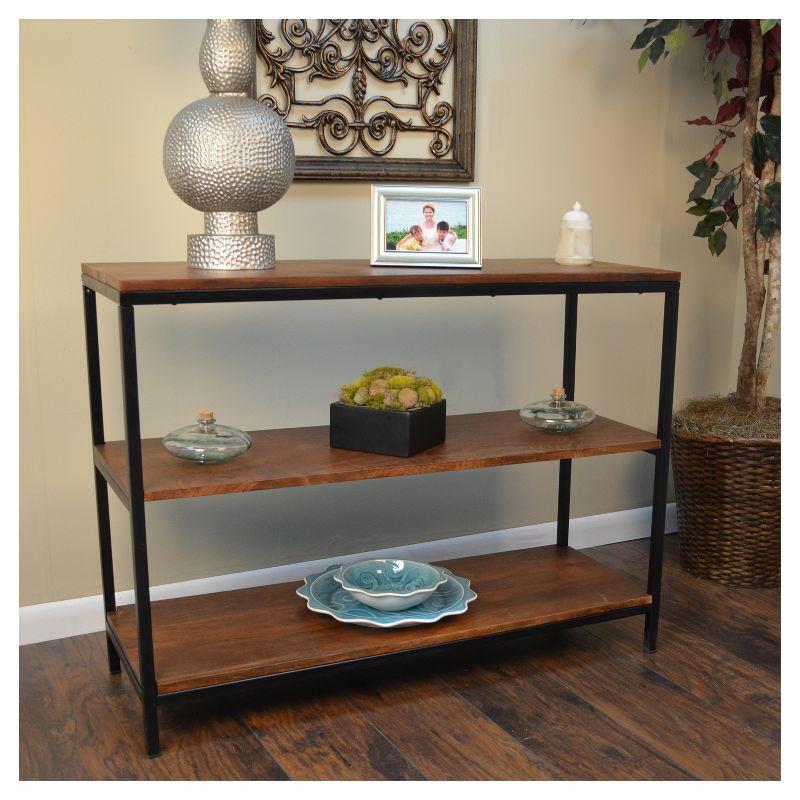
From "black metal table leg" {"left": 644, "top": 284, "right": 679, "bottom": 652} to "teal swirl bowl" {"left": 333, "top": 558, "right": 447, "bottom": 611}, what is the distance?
0.54 m

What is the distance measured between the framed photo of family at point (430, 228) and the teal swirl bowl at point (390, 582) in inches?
29.2

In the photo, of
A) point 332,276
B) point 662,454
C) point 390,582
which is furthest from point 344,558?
point 332,276

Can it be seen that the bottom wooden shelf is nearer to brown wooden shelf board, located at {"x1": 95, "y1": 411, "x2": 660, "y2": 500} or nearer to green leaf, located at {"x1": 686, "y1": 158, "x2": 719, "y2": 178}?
brown wooden shelf board, located at {"x1": 95, "y1": 411, "x2": 660, "y2": 500}

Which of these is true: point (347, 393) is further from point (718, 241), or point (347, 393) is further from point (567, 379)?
point (718, 241)

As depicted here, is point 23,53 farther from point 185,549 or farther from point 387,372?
point 185,549

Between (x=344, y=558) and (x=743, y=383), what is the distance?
4.35ft

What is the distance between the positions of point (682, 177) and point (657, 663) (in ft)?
5.18

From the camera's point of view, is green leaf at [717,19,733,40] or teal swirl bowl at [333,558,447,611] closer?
teal swirl bowl at [333,558,447,611]

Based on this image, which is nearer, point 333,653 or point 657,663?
point 333,653

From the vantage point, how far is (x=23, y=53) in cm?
214

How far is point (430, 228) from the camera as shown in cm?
212

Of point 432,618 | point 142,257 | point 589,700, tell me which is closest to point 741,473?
point 589,700

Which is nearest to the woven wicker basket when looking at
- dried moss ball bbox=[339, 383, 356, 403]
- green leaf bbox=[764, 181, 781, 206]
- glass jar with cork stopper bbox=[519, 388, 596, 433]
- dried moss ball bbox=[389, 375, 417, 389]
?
glass jar with cork stopper bbox=[519, 388, 596, 433]

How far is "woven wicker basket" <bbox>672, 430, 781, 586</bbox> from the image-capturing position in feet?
8.84
